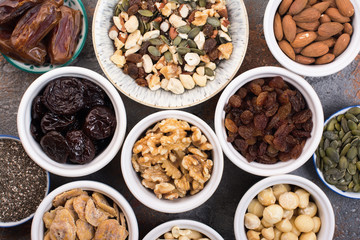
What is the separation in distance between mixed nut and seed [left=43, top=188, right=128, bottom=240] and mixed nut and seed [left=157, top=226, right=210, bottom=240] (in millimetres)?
165

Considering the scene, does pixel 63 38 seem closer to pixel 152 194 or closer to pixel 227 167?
pixel 152 194

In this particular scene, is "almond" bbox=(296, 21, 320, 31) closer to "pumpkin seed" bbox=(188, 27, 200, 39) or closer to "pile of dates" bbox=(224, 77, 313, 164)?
"pile of dates" bbox=(224, 77, 313, 164)

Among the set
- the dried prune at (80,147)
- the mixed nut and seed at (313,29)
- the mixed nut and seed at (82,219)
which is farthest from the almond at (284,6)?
the mixed nut and seed at (82,219)

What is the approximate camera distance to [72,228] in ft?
3.75

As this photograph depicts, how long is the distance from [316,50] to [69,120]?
2.96ft

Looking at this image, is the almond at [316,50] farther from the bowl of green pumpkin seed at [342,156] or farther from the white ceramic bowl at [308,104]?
the bowl of green pumpkin seed at [342,156]

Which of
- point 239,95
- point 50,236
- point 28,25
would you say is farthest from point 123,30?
point 50,236

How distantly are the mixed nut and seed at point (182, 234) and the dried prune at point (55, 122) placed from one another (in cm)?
53

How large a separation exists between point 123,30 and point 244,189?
80 cm

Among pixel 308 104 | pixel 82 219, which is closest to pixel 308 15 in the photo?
pixel 308 104

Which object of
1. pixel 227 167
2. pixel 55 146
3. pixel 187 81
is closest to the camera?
pixel 55 146

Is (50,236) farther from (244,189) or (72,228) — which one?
(244,189)

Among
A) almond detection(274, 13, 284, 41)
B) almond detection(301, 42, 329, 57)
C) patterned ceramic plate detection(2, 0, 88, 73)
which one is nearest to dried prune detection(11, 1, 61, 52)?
patterned ceramic plate detection(2, 0, 88, 73)

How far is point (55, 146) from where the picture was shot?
115 centimetres
